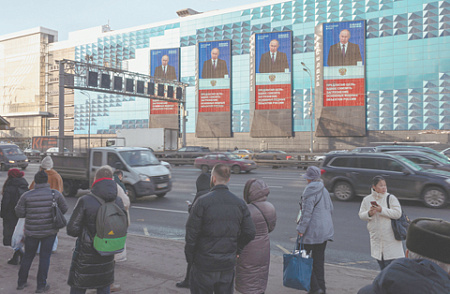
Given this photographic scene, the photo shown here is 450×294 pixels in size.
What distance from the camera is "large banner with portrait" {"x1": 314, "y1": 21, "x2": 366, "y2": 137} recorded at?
150 ft

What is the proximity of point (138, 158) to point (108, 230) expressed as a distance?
1059cm

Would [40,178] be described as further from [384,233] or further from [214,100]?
[214,100]

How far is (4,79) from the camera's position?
282 feet

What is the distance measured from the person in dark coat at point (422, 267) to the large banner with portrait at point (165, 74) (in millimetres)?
56309

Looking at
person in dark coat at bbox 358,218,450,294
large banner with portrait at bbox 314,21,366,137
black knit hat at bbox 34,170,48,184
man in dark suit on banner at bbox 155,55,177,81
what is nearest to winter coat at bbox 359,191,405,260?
person in dark coat at bbox 358,218,450,294

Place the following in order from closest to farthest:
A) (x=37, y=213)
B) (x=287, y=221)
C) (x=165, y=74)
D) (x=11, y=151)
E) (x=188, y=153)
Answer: (x=37, y=213) → (x=287, y=221) → (x=11, y=151) → (x=188, y=153) → (x=165, y=74)

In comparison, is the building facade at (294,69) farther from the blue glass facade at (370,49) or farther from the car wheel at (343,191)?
the car wheel at (343,191)

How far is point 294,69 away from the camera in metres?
49.7

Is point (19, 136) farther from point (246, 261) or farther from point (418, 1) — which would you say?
point (246, 261)

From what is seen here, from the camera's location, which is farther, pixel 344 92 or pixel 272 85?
pixel 272 85

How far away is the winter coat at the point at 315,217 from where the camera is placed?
476 cm

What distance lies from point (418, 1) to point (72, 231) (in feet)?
167

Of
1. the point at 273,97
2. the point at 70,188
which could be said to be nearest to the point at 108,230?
the point at 70,188

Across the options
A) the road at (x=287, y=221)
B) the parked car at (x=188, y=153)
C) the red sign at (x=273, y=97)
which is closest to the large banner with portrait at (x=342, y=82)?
the red sign at (x=273, y=97)
